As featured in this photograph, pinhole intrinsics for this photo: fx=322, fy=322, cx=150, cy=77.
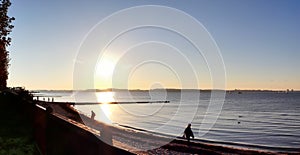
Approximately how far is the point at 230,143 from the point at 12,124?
40.0 metres

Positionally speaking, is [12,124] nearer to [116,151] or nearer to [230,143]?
[116,151]

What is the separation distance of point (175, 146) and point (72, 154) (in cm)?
3641

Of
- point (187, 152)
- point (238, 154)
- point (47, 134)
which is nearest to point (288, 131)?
point (238, 154)

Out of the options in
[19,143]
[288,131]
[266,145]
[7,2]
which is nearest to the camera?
[19,143]

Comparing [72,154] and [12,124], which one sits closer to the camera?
[72,154]

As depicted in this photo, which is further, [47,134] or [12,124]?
[12,124]

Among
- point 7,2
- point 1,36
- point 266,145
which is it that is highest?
point 7,2

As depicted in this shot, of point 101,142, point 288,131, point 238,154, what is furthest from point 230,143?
point 101,142

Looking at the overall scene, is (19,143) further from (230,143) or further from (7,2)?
(230,143)

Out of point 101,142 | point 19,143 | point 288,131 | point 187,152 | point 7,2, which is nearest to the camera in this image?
point 101,142

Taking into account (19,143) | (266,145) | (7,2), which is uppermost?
(7,2)

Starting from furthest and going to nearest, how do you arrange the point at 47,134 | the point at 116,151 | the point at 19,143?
the point at 19,143 → the point at 47,134 → the point at 116,151

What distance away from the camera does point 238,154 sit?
36875 millimetres

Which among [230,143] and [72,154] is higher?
[72,154]
